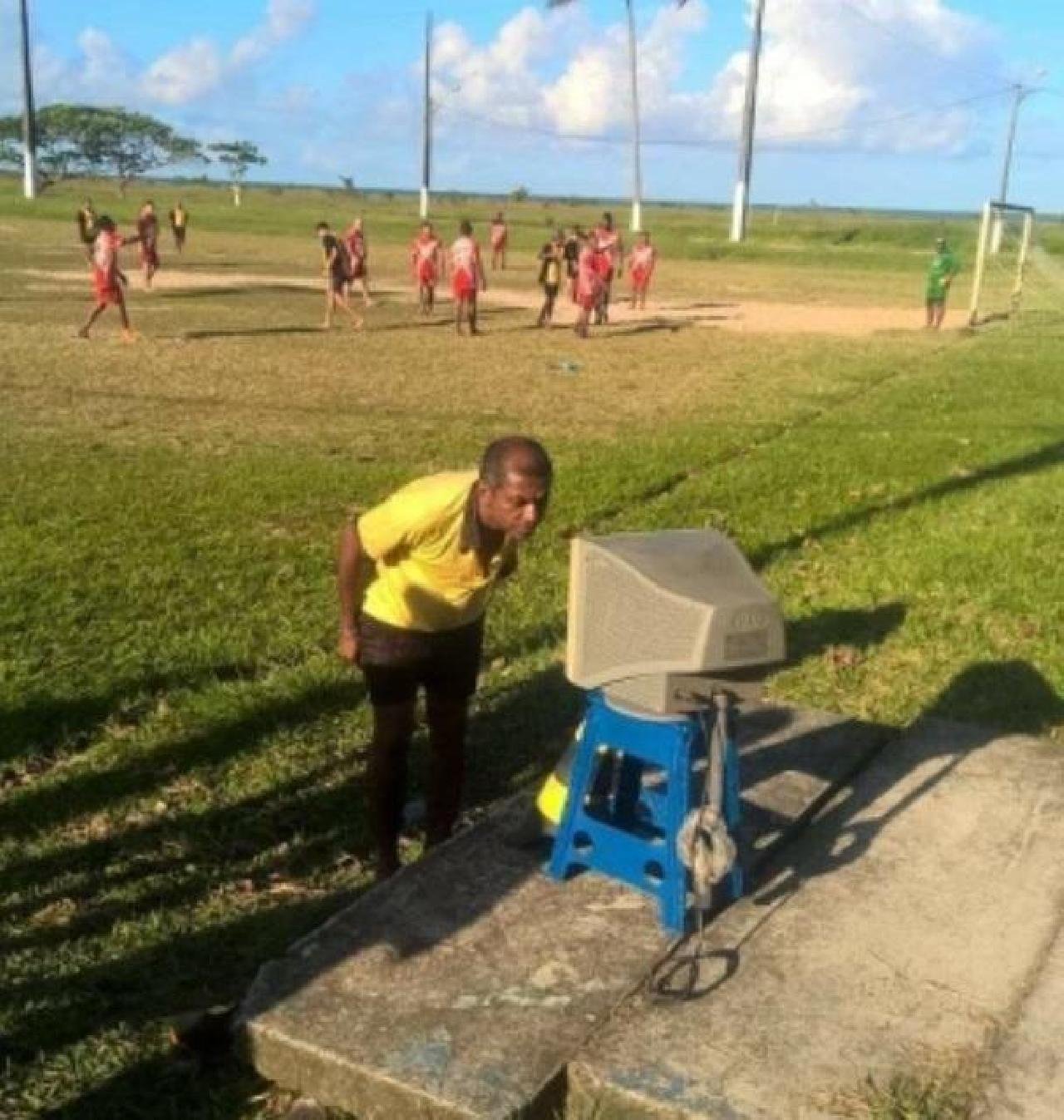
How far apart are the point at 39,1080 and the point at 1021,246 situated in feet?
96.1

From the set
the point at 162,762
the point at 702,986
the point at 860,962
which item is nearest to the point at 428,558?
the point at 702,986

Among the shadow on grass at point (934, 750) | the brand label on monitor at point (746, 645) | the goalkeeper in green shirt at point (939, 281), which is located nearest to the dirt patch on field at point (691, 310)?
the goalkeeper in green shirt at point (939, 281)

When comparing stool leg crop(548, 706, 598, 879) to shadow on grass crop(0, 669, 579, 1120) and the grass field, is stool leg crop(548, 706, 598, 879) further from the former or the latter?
the grass field

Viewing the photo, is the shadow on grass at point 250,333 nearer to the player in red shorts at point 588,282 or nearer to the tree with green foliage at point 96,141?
the player in red shorts at point 588,282

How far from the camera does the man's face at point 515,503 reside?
3447 mm

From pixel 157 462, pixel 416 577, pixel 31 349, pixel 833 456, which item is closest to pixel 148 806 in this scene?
pixel 416 577

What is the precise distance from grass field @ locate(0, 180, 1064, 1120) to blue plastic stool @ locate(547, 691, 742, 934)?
0.78 m

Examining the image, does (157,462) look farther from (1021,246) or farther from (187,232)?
(187,232)

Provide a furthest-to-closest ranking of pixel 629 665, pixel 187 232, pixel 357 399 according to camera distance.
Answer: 1. pixel 187 232
2. pixel 357 399
3. pixel 629 665

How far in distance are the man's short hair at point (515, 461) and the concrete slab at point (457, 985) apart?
1.12m

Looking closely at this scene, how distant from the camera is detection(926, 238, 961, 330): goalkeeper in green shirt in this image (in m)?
23.8

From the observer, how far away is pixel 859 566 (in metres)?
7.74

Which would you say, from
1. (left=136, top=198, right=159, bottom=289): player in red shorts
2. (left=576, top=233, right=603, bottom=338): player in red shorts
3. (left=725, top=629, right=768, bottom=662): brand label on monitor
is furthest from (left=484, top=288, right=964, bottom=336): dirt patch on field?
(left=725, top=629, right=768, bottom=662): brand label on monitor

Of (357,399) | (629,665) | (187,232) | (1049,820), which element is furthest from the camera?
(187,232)
